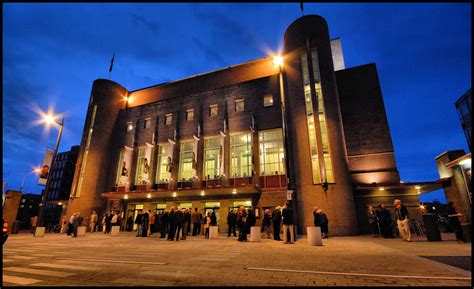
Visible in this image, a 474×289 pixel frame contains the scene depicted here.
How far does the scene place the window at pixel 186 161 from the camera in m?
25.2

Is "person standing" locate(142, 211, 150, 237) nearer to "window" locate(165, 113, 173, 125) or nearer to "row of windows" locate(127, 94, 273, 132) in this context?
"row of windows" locate(127, 94, 273, 132)

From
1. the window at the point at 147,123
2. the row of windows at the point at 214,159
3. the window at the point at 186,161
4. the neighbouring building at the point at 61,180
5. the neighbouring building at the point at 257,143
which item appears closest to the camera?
the neighbouring building at the point at 257,143

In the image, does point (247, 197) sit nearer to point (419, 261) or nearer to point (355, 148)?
point (355, 148)

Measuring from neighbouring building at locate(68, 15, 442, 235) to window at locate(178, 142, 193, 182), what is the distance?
117 millimetres

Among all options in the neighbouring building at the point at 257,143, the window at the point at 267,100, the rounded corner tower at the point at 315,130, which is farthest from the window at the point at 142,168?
the rounded corner tower at the point at 315,130

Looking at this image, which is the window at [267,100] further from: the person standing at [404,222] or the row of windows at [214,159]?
the person standing at [404,222]

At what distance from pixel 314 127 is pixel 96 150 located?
2578 centimetres

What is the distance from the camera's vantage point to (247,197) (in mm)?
21406

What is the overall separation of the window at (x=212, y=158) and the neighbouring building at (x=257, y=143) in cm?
12

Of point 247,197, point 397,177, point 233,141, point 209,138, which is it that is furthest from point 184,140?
point 397,177

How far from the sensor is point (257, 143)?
2298 centimetres

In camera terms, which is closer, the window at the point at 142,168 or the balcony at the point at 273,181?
the balcony at the point at 273,181

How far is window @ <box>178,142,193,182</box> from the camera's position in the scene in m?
25.2

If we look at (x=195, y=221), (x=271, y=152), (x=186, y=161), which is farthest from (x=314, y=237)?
(x=186, y=161)
